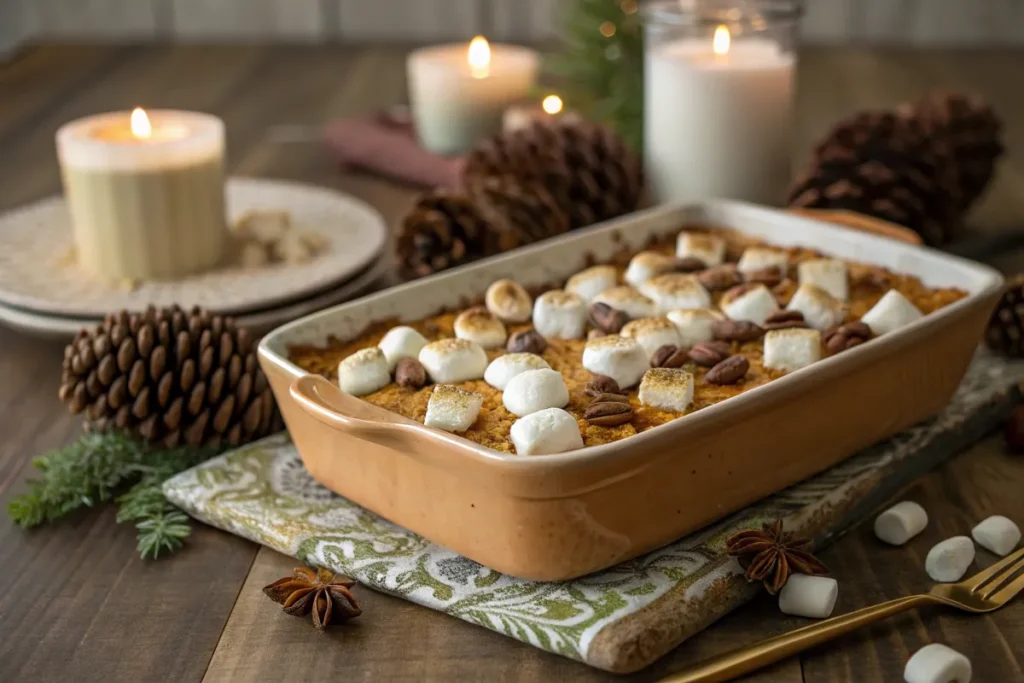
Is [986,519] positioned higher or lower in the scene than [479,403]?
lower

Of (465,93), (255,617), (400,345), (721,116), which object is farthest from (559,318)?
(465,93)

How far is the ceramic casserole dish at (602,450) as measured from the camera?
0.89m

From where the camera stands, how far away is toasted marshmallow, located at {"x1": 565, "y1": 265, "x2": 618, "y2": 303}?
48.9 inches

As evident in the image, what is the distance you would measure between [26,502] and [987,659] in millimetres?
788

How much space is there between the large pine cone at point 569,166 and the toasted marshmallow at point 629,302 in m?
0.40

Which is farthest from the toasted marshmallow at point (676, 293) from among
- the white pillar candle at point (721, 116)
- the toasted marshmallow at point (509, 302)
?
the white pillar candle at point (721, 116)

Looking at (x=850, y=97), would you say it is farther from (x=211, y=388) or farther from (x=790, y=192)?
(x=211, y=388)

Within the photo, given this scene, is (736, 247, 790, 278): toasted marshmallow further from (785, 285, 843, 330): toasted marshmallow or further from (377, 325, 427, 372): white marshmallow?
(377, 325, 427, 372): white marshmallow

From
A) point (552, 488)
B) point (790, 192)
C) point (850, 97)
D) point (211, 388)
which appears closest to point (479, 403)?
point (552, 488)

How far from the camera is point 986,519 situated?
41.9 inches

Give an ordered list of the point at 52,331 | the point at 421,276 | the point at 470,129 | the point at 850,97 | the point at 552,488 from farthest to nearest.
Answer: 1. the point at 850,97
2. the point at 470,129
3. the point at 421,276
4. the point at 52,331
5. the point at 552,488

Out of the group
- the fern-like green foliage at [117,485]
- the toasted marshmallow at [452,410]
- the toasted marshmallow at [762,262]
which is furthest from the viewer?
the toasted marshmallow at [762,262]

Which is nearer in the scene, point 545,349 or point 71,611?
point 71,611

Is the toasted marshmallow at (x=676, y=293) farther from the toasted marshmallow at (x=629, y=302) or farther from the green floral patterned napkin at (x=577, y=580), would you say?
the green floral patterned napkin at (x=577, y=580)
